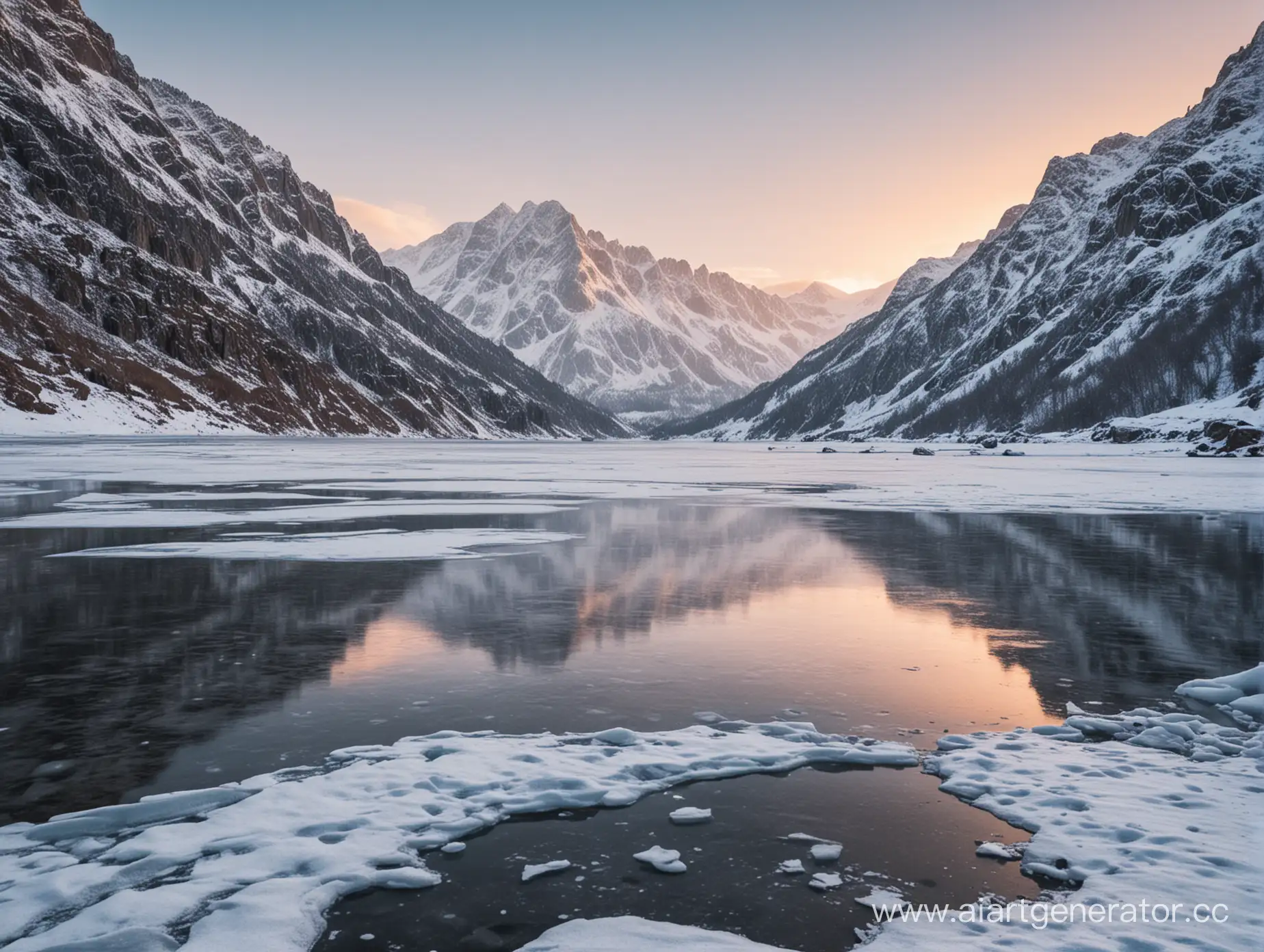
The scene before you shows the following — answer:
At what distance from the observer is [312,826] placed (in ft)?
28.5

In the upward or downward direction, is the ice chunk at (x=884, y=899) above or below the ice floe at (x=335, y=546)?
below

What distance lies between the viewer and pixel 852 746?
35.8 feet

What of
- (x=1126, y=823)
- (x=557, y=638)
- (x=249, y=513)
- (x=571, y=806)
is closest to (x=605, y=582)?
(x=557, y=638)

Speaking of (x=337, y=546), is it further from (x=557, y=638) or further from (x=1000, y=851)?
(x=1000, y=851)

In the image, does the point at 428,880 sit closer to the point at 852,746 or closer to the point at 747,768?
the point at 747,768

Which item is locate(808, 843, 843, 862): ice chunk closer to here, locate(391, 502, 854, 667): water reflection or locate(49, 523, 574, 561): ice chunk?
locate(391, 502, 854, 667): water reflection

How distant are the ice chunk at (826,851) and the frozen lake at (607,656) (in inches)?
3.4

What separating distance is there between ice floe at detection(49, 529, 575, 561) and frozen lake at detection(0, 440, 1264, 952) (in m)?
0.19

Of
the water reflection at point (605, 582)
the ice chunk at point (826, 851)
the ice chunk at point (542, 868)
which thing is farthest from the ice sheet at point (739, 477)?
the ice chunk at point (542, 868)

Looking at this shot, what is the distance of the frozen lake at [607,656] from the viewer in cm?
796

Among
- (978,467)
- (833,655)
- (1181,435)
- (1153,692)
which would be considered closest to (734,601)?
(833,655)

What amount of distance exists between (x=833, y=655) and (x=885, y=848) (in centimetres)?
735

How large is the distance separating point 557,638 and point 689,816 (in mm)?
7584

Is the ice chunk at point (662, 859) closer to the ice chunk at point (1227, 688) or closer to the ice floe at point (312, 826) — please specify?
the ice floe at point (312, 826)
